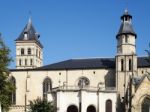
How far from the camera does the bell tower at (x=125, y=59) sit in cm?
7925

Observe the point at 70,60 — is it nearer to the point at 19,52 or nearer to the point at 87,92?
the point at 87,92

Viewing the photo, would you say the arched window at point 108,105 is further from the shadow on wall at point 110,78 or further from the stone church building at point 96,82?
the shadow on wall at point 110,78

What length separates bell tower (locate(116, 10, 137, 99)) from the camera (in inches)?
3120

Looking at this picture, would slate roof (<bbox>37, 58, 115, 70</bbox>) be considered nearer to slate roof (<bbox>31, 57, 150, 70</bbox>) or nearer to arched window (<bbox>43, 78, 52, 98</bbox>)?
slate roof (<bbox>31, 57, 150, 70</bbox>)

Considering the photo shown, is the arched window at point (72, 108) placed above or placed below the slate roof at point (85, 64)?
below

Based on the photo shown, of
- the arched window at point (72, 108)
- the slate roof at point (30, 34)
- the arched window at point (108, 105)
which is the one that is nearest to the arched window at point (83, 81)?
the arched window at point (108, 105)

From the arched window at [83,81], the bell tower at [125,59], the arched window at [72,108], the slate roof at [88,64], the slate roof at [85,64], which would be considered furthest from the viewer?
the slate roof at [85,64]

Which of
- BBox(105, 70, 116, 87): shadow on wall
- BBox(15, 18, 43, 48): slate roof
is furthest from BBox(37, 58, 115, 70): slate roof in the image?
BBox(15, 18, 43, 48): slate roof

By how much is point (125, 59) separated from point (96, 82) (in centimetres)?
768

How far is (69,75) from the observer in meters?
85.0

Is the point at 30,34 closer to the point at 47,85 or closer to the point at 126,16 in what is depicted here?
the point at 47,85

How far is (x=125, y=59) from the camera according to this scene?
79.4 meters

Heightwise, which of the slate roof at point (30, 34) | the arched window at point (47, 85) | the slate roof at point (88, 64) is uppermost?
the slate roof at point (30, 34)

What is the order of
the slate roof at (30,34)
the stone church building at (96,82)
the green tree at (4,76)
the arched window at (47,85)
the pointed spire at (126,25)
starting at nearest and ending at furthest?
the green tree at (4,76) < the stone church building at (96,82) < the pointed spire at (126,25) < the arched window at (47,85) < the slate roof at (30,34)
